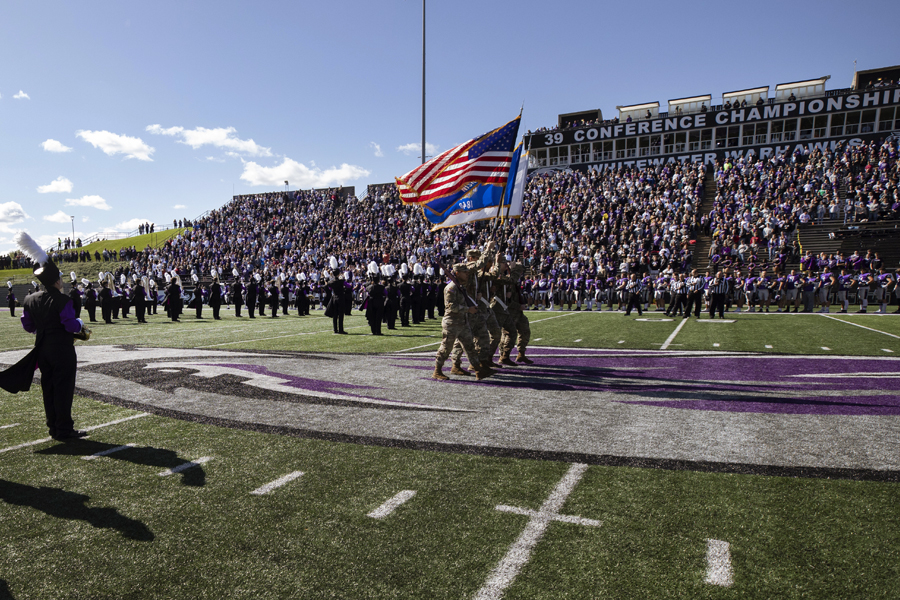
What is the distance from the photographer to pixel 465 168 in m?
10.1

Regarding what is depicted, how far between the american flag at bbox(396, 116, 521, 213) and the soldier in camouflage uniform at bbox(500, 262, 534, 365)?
1.92 meters

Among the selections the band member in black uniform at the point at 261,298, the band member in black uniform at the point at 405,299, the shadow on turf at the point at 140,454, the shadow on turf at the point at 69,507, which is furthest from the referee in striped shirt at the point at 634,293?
the shadow on turf at the point at 69,507

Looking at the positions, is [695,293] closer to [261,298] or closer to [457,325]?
[457,325]

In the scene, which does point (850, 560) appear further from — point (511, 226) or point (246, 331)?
point (511, 226)

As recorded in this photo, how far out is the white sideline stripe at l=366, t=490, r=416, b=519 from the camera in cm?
317

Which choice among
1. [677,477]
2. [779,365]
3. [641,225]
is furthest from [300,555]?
[641,225]

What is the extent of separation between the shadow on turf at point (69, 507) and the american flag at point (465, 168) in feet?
26.1

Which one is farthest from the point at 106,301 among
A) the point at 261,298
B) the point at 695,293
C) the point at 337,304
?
the point at 695,293

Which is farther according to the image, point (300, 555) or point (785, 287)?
point (785, 287)

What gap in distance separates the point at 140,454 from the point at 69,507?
3.32ft

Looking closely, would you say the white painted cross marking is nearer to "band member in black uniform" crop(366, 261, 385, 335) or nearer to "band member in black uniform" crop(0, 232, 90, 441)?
"band member in black uniform" crop(0, 232, 90, 441)

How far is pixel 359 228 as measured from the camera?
41.8 meters

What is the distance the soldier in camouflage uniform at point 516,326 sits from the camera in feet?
29.6

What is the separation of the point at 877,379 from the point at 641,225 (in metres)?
22.8
